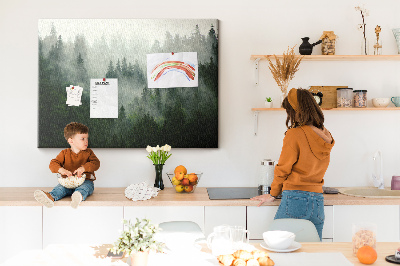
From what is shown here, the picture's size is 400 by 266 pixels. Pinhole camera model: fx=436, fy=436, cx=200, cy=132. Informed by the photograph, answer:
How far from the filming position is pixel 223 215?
2916 mm

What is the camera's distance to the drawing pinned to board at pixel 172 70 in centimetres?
343

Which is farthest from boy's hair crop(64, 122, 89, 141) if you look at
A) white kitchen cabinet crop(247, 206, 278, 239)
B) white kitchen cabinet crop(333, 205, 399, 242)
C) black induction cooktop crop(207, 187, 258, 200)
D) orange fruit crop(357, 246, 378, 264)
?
→ orange fruit crop(357, 246, 378, 264)

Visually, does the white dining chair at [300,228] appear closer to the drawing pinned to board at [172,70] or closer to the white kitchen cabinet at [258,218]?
the white kitchen cabinet at [258,218]

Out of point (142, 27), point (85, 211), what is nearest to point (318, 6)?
point (142, 27)

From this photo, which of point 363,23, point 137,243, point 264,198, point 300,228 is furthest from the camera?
point 363,23

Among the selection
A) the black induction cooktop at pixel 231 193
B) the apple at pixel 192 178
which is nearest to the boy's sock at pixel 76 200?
the apple at pixel 192 178

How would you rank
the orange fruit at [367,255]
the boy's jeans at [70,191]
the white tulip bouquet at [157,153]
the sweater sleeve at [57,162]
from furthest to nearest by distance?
the white tulip bouquet at [157,153]
the sweater sleeve at [57,162]
the boy's jeans at [70,191]
the orange fruit at [367,255]

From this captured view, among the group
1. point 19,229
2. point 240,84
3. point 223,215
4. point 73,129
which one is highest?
point 240,84

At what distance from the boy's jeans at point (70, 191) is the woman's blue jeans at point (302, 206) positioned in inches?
51.2

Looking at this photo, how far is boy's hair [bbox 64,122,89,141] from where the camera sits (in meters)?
3.19

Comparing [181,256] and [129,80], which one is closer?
[181,256]

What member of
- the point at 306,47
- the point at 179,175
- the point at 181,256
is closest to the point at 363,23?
the point at 306,47

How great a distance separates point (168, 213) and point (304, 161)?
96 cm

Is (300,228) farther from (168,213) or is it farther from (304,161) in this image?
(168,213)
